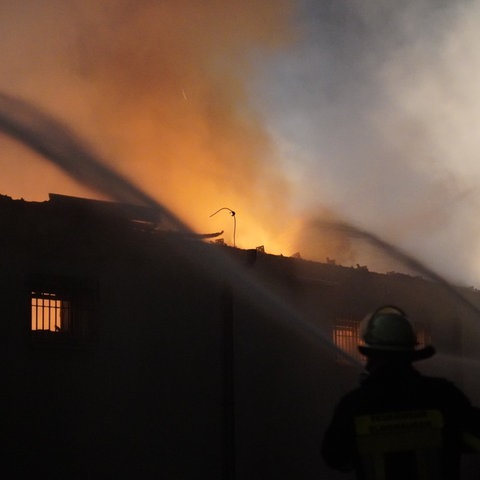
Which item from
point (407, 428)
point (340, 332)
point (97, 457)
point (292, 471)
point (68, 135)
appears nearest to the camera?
point (407, 428)

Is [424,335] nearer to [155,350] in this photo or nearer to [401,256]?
[401,256]

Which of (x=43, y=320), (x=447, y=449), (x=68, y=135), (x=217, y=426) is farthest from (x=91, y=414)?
(x=447, y=449)

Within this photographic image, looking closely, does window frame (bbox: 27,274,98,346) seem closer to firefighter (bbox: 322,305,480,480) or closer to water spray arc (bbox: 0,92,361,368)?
water spray arc (bbox: 0,92,361,368)

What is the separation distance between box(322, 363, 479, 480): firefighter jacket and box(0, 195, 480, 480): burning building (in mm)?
7019

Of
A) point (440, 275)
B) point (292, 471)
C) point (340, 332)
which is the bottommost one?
point (292, 471)

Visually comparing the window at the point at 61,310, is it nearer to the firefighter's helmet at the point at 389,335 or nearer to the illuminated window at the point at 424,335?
the firefighter's helmet at the point at 389,335

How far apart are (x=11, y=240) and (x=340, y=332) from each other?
6078 mm

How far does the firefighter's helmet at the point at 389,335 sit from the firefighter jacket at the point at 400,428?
0.21 ft

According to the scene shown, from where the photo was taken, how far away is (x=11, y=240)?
32.9 ft

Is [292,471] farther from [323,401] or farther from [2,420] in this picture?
[2,420]

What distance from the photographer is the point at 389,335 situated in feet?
11.7

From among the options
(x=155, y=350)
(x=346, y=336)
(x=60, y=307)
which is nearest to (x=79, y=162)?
(x=60, y=307)

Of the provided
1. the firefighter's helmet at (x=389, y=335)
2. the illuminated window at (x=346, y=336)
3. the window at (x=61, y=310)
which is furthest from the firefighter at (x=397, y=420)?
the illuminated window at (x=346, y=336)

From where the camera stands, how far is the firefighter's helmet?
354 cm
